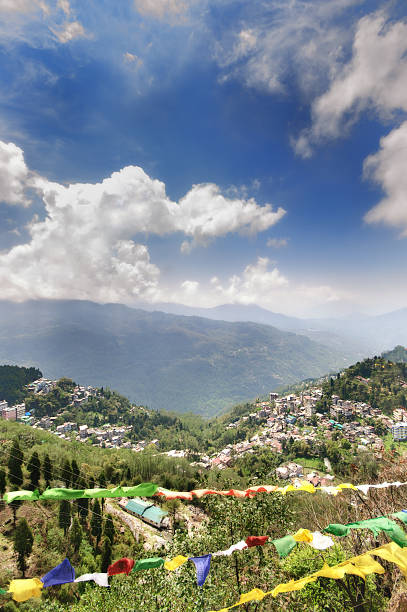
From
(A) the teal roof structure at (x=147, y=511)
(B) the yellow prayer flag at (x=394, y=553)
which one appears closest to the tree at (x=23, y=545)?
(A) the teal roof structure at (x=147, y=511)

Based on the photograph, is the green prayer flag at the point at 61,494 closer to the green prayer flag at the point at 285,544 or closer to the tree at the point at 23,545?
the green prayer flag at the point at 285,544

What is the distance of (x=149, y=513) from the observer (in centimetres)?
2567

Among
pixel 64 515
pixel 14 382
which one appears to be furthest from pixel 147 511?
pixel 14 382

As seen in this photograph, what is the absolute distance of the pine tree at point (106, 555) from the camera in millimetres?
17897

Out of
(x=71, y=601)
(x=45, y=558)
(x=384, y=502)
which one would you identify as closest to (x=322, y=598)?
(x=384, y=502)

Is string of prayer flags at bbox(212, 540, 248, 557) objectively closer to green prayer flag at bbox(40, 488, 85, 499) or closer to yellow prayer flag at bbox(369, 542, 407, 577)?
yellow prayer flag at bbox(369, 542, 407, 577)

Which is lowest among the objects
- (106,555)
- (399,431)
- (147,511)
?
(399,431)

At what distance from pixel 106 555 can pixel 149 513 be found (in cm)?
773

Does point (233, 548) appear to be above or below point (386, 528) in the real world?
below

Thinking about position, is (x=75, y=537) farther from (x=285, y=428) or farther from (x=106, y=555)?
(x=285, y=428)

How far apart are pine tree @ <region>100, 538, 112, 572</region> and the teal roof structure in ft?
21.8

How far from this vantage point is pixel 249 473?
6056 cm

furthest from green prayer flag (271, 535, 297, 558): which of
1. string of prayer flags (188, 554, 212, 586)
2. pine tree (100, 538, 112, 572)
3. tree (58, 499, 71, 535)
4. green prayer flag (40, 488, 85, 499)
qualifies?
tree (58, 499, 71, 535)

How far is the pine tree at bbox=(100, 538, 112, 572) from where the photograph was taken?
17897 millimetres
